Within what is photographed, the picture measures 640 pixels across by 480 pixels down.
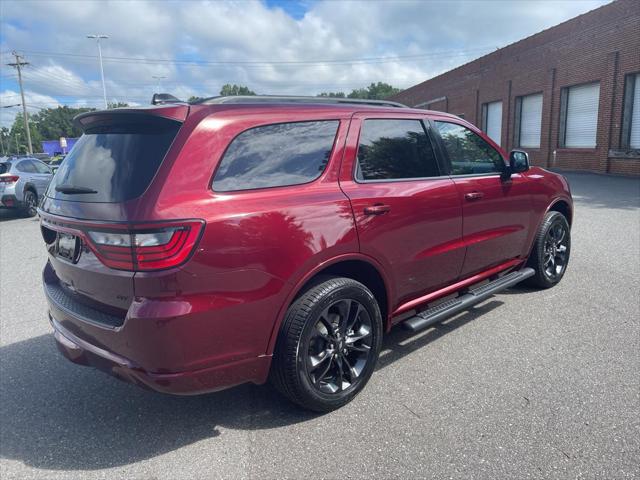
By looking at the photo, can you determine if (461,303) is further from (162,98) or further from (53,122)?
(53,122)

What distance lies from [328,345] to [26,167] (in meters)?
13.5

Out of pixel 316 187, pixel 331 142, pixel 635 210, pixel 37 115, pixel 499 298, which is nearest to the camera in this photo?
pixel 316 187

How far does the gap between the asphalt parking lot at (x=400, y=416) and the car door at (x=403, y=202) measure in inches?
26.4

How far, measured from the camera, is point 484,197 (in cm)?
406

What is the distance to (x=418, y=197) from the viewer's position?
11.3ft

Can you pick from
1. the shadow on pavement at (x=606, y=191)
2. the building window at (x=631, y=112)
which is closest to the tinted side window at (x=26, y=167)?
the shadow on pavement at (x=606, y=191)

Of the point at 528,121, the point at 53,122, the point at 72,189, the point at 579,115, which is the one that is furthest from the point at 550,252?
the point at 53,122

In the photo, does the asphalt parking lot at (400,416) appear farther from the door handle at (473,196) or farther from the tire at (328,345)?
the door handle at (473,196)

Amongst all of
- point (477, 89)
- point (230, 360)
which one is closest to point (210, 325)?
point (230, 360)

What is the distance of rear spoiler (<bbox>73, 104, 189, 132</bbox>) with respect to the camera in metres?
2.56

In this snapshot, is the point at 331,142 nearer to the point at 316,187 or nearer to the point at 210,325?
the point at 316,187

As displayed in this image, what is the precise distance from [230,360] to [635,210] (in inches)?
417

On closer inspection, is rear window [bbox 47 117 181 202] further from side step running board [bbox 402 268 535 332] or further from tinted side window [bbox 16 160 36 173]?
tinted side window [bbox 16 160 36 173]

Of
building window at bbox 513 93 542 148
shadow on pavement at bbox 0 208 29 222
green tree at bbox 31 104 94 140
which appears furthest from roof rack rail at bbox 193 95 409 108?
green tree at bbox 31 104 94 140
